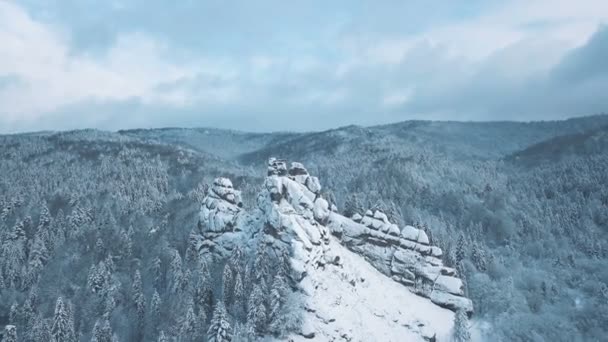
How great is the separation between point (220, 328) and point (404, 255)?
43.4 metres

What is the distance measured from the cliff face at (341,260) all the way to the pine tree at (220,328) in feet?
36.4

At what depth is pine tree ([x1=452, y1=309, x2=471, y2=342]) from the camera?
84750mm

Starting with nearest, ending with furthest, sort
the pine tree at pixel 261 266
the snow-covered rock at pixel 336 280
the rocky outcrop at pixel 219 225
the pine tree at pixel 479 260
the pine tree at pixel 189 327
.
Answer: the pine tree at pixel 189 327, the snow-covered rock at pixel 336 280, the pine tree at pixel 261 266, the rocky outcrop at pixel 219 225, the pine tree at pixel 479 260

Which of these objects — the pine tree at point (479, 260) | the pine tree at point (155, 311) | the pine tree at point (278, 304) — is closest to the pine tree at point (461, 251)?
the pine tree at point (479, 260)

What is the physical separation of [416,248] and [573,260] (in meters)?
63.5

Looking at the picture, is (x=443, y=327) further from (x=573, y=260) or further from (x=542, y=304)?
(x=573, y=260)

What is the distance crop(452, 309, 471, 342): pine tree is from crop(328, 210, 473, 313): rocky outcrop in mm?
6871

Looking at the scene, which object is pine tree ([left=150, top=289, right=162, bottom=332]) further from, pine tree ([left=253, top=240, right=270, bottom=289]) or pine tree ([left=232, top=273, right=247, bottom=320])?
pine tree ([left=253, top=240, right=270, bottom=289])

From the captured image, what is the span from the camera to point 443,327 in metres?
87.1

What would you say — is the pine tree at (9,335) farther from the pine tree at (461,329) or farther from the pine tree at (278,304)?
the pine tree at (461,329)

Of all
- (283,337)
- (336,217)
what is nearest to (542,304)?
(336,217)

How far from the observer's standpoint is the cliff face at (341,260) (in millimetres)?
81188

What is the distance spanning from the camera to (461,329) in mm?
85000

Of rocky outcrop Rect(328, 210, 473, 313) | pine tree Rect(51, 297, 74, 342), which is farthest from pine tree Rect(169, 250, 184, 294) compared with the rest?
rocky outcrop Rect(328, 210, 473, 313)
